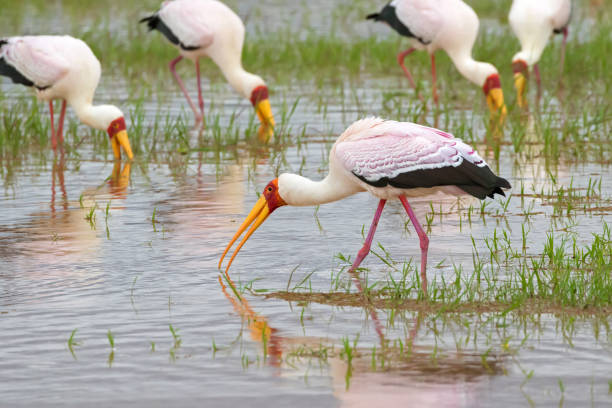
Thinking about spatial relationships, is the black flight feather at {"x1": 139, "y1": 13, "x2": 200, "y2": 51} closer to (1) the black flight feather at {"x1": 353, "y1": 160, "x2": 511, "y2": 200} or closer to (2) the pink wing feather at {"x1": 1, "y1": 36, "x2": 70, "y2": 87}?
(2) the pink wing feather at {"x1": 1, "y1": 36, "x2": 70, "y2": 87}

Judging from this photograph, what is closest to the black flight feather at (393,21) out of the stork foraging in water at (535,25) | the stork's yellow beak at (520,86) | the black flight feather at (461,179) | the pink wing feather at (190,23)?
the stork's yellow beak at (520,86)

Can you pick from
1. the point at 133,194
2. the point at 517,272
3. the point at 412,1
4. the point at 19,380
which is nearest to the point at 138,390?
the point at 19,380

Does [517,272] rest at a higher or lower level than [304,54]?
lower

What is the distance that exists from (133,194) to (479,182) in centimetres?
336

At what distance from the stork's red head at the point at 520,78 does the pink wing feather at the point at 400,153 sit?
6.47m

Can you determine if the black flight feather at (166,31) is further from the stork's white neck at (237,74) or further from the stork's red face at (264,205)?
the stork's red face at (264,205)

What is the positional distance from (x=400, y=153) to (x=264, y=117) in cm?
601

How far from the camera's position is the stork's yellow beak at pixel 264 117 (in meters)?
11.0

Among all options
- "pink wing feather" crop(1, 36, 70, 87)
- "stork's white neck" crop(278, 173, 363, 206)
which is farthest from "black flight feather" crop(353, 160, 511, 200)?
"pink wing feather" crop(1, 36, 70, 87)

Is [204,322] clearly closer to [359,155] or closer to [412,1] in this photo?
[359,155]

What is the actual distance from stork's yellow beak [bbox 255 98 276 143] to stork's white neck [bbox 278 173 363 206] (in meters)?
4.80

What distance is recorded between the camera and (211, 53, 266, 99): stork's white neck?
12297 millimetres

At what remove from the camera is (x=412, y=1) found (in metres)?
13.2

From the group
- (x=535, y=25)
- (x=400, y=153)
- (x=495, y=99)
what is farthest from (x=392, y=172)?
(x=535, y=25)
